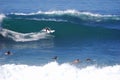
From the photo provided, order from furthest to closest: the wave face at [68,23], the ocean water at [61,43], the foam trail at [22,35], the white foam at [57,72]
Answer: the wave face at [68,23] → the foam trail at [22,35] → the ocean water at [61,43] → the white foam at [57,72]

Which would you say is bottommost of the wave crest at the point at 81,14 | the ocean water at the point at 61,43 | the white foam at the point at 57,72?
the white foam at the point at 57,72

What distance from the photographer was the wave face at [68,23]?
3341 cm

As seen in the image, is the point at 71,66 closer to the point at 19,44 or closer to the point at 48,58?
the point at 48,58

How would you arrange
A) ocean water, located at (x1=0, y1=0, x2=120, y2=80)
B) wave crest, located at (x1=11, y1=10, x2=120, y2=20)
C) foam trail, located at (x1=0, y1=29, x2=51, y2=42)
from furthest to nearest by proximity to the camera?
wave crest, located at (x1=11, y1=10, x2=120, y2=20) < foam trail, located at (x1=0, y1=29, x2=51, y2=42) < ocean water, located at (x1=0, y1=0, x2=120, y2=80)

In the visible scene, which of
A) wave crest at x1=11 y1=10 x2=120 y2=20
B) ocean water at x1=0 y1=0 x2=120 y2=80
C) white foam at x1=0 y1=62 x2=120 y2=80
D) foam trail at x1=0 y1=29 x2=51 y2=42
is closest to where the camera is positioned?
white foam at x1=0 y1=62 x2=120 y2=80

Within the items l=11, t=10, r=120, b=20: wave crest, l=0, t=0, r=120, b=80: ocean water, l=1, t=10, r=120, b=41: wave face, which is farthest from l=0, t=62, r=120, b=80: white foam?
l=11, t=10, r=120, b=20: wave crest

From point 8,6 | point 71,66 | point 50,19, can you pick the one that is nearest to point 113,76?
point 71,66

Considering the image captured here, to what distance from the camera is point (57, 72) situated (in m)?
23.9

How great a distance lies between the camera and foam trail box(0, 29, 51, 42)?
31.9 meters

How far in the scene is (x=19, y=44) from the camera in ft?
100

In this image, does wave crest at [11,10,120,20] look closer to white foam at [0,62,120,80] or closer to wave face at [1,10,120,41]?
wave face at [1,10,120,41]

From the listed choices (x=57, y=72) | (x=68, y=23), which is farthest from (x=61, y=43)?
(x=57, y=72)

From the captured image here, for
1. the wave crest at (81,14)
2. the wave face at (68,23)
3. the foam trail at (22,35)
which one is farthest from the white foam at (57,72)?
the wave crest at (81,14)

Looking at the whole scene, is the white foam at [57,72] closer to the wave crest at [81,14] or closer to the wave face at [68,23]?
the wave face at [68,23]
